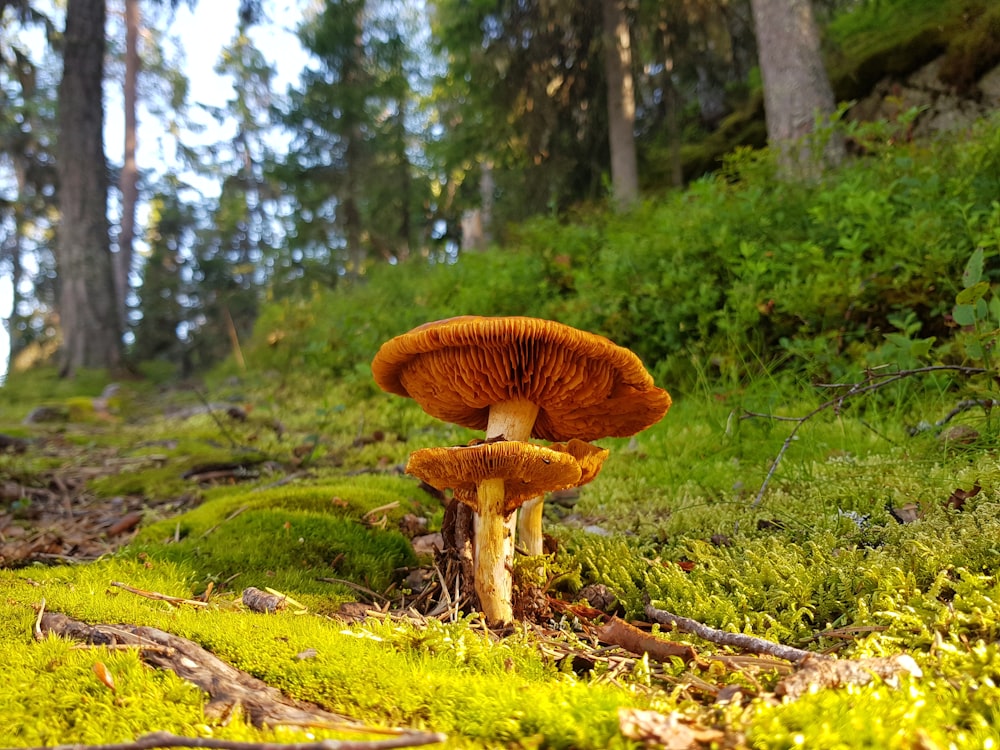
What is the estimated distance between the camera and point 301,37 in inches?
546

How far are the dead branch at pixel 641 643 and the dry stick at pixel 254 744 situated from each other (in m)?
0.87

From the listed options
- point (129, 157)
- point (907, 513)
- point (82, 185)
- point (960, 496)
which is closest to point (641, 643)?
point (907, 513)

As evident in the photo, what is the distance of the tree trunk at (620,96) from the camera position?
9414 millimetres

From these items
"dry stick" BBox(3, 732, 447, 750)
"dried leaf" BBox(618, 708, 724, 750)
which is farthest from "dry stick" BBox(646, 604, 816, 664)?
"dry stick" BBox(3, 732, 447, 750)

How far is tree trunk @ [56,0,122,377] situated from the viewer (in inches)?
495

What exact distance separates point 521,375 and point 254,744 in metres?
1.53

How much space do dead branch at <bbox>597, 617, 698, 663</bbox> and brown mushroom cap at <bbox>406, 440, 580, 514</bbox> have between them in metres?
0.50

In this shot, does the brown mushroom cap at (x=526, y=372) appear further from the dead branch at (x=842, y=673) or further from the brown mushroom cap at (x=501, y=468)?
the dead branch at (x=842, y=673)

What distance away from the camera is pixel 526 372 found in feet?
7.33

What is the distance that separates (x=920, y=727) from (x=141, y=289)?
27.0 metres

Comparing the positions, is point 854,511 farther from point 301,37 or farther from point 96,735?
point 301,37

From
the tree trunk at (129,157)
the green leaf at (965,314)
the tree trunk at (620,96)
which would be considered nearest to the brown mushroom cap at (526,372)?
the green leaf at (965,314)

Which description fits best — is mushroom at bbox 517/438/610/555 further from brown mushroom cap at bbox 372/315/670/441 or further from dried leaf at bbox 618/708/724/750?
dried leaf at bbox 618/708/724/750

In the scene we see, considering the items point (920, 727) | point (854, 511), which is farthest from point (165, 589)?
point (854, 511)
